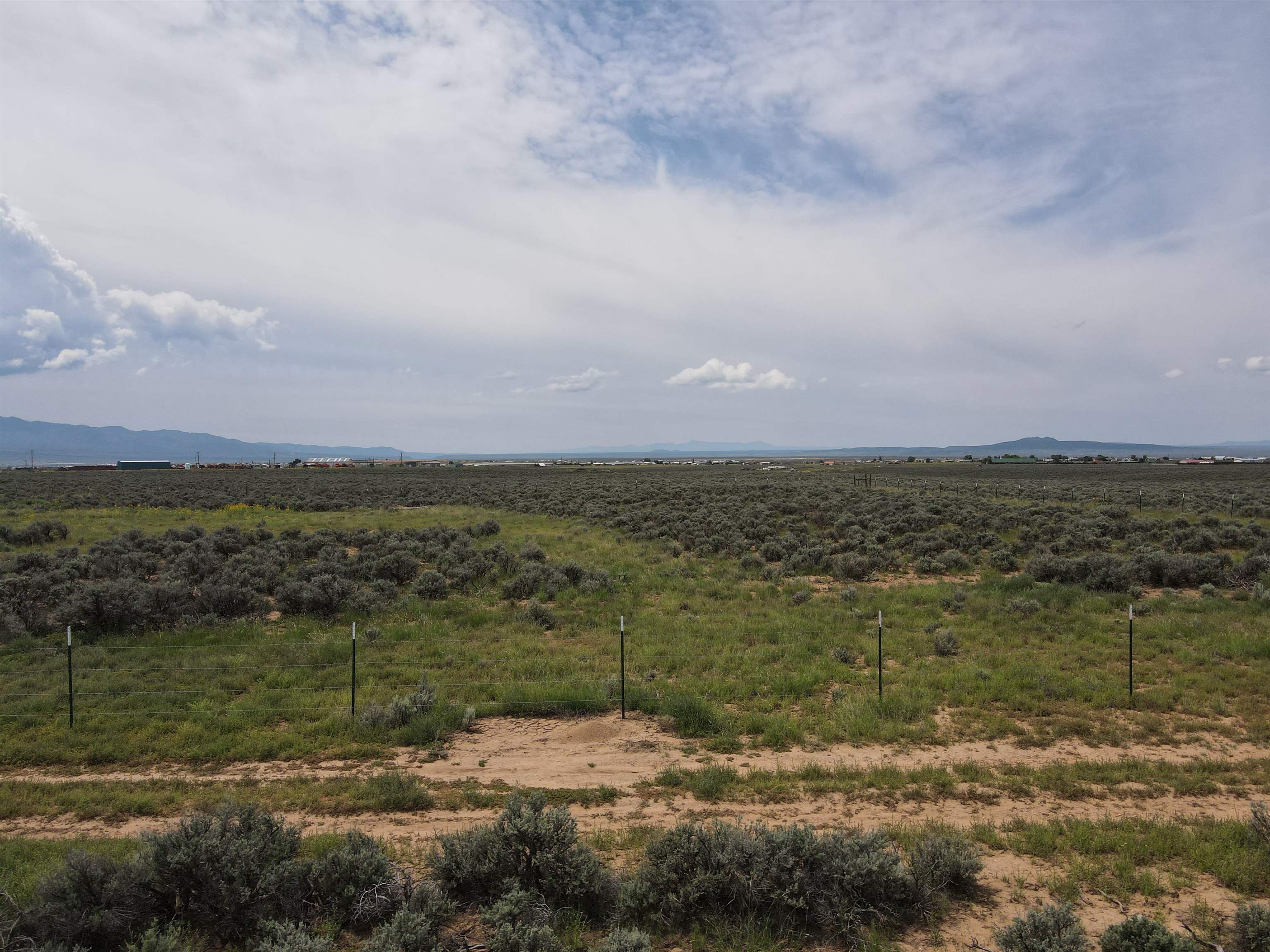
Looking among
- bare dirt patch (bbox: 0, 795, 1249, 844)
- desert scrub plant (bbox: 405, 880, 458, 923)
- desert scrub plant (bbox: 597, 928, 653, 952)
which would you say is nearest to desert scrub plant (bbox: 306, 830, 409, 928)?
desert scrub plant (bbox: 405, 880, 458, 923)

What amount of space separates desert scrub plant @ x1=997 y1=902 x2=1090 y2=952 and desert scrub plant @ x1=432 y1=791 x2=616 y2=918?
3.08m

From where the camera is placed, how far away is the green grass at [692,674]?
351 inches

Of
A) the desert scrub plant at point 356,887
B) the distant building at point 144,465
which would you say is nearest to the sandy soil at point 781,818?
the desert scrub plant at point 356,887

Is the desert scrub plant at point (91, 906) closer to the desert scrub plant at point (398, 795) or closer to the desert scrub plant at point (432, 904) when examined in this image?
the desert scrub plant at point (432, 904)

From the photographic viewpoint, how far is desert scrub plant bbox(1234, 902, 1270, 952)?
14.8 ft

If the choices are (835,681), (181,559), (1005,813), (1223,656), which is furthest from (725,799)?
(181,559)

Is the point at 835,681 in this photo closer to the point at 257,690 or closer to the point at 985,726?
the point at 985,726

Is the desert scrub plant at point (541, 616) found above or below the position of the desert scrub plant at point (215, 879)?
below

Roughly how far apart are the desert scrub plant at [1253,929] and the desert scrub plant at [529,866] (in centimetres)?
480

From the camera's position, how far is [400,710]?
938 cm

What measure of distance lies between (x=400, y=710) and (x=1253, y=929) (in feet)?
31.2

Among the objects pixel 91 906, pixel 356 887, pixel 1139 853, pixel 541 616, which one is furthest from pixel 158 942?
pixel 541 616

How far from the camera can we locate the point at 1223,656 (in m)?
11.9

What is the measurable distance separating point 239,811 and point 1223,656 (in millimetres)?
16375
